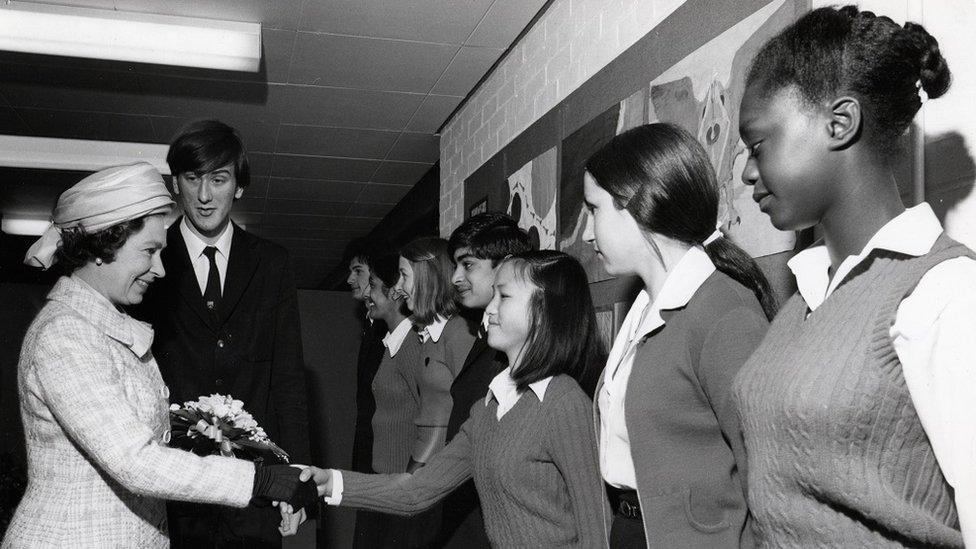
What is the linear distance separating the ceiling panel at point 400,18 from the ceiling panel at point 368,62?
0.12 metres

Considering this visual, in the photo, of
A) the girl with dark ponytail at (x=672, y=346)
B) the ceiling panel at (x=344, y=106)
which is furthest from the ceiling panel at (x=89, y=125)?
the girl with dark ponytail at (x=672, y=346)

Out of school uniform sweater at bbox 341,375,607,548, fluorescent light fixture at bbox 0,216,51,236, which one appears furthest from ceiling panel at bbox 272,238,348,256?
school uniform sweater at bbox 341,375,607,548

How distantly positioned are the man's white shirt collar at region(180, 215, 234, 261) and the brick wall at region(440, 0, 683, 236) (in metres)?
1.64

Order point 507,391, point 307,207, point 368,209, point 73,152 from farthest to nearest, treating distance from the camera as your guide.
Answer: point 368,209 < point 307,207 < point 73,152 < point 507,391

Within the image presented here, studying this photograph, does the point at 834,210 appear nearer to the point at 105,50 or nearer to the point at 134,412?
the point at 134,412

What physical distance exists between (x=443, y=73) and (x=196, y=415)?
337 cm

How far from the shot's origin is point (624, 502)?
6.11 feet

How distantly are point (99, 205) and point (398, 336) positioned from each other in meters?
2.05

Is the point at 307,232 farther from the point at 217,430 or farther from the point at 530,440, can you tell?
the point at 530,440

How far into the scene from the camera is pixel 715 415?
1713 mm

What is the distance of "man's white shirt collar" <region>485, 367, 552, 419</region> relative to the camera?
235cm

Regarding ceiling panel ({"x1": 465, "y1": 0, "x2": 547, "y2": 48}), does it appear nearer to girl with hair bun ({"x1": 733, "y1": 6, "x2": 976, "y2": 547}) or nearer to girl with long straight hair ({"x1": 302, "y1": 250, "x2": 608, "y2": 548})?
girl with long straight hair ({"x1": 302, "y1": 250, "x2": 608, "y2": 548})

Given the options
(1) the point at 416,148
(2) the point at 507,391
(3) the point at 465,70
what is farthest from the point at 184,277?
(1) the point at 416,148

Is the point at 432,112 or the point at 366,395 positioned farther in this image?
the point at 432,112
